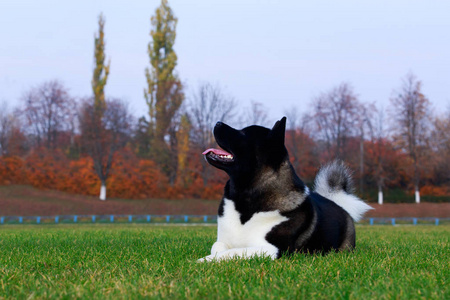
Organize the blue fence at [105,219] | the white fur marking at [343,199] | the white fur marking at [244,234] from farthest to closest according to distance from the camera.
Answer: the blue fence at [105,219] → the white fur marking at [343,199] → the white fur marking at [244,234]

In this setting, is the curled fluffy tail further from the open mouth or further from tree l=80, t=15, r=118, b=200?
tree l=80, t=15, r=118, b=200

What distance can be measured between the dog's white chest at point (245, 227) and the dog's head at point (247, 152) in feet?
1.54

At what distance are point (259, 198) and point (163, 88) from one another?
4152cm

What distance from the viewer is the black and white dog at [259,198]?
5.40m

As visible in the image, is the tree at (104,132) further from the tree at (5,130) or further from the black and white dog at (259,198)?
the black and white dog at (259,198)

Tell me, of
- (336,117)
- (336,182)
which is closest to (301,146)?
(336,117)

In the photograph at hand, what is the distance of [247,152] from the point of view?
5441mm

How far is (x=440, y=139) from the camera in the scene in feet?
160

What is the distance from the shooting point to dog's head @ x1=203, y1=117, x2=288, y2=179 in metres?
5.41

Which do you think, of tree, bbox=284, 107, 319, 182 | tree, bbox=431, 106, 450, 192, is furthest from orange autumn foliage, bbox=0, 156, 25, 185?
tree, bbox=431, 106, 450, 192

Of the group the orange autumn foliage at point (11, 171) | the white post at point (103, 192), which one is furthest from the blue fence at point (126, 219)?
the orange autumn foliage at point (11, 171)

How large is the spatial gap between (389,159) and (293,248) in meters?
46.5

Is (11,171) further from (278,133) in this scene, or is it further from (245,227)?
(278,133)

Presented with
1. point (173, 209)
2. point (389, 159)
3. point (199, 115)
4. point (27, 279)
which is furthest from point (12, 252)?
point (389, 159)
